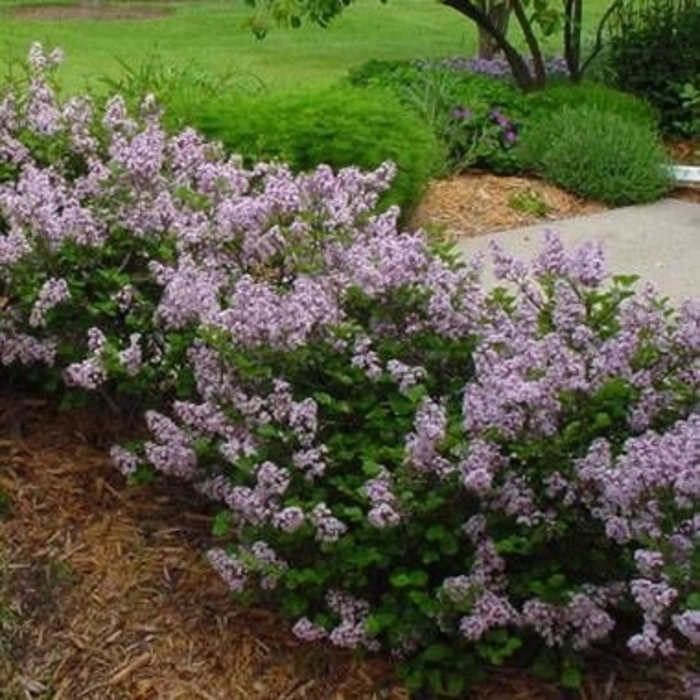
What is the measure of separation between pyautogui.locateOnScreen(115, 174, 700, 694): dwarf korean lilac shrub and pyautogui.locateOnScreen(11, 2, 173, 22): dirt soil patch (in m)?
15.7

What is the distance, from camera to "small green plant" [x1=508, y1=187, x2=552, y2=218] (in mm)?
8391

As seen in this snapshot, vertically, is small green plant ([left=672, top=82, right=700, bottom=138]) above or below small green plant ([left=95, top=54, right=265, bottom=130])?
below

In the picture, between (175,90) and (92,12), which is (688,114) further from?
(92,12)

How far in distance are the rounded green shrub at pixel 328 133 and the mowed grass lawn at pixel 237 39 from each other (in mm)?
5746

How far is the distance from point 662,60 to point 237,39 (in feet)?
24.0

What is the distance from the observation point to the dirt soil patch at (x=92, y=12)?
18.7 meters

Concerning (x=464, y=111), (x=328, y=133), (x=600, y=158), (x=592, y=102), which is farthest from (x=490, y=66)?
(x=328, y=133)

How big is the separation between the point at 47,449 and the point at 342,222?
1104mm

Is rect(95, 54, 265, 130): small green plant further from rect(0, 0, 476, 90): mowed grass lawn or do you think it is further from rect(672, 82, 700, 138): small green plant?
rect(0, 0, 476, 90): mowed grass lawn

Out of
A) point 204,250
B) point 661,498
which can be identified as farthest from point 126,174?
point 661,498

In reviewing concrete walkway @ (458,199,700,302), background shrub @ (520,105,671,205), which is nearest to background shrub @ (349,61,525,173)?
background shrub @ (520,105,671,205)

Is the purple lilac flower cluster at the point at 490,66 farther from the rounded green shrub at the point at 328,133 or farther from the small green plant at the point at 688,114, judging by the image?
the rounded green shrub at the point at 328,133

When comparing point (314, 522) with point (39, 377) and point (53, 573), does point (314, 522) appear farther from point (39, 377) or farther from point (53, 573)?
point (39, 377)

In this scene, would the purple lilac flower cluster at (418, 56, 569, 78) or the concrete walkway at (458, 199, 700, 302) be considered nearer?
the concrete walkway at (458, 199, 700, 302)
